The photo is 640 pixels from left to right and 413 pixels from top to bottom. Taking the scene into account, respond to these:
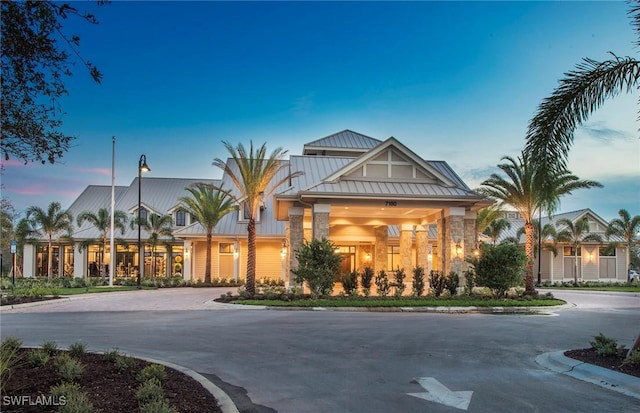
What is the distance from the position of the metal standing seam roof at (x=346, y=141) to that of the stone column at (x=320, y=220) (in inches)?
717

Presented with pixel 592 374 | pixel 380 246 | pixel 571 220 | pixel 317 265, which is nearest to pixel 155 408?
pixel 592 374

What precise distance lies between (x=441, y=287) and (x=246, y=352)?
16413mm

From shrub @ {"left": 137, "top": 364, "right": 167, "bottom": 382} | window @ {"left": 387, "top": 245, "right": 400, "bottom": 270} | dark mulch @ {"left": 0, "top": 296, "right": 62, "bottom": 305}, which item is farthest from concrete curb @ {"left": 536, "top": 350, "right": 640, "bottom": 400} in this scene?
window @ {"left": 387, "top": 245, "right": 400, "bottom": 270}

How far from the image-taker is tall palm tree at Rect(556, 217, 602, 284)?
4597 centimetres

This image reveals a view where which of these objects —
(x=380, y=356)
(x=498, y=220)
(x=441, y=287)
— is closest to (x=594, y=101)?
(x=380, y=356)

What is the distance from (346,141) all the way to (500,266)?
23.7 metres

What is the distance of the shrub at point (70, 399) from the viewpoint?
197 inches

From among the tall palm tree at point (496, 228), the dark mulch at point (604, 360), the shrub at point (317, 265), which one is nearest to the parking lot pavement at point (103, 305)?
the shrub at point (317, 265)

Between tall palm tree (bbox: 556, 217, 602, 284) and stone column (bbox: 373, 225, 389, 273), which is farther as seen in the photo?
tall palm tree (bbox: 556, 217, 602, 284)

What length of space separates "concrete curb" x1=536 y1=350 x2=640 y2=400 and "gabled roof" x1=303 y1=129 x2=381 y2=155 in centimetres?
3443

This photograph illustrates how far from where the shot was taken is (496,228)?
4775 cm

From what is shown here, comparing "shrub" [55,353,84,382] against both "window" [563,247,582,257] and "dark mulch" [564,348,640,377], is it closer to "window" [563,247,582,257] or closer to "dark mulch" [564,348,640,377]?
"dark mulch" [564,348,640,377]

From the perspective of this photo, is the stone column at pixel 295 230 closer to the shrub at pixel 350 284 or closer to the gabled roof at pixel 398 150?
the gabled roof at pixel 398 150

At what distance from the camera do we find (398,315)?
19094mm
